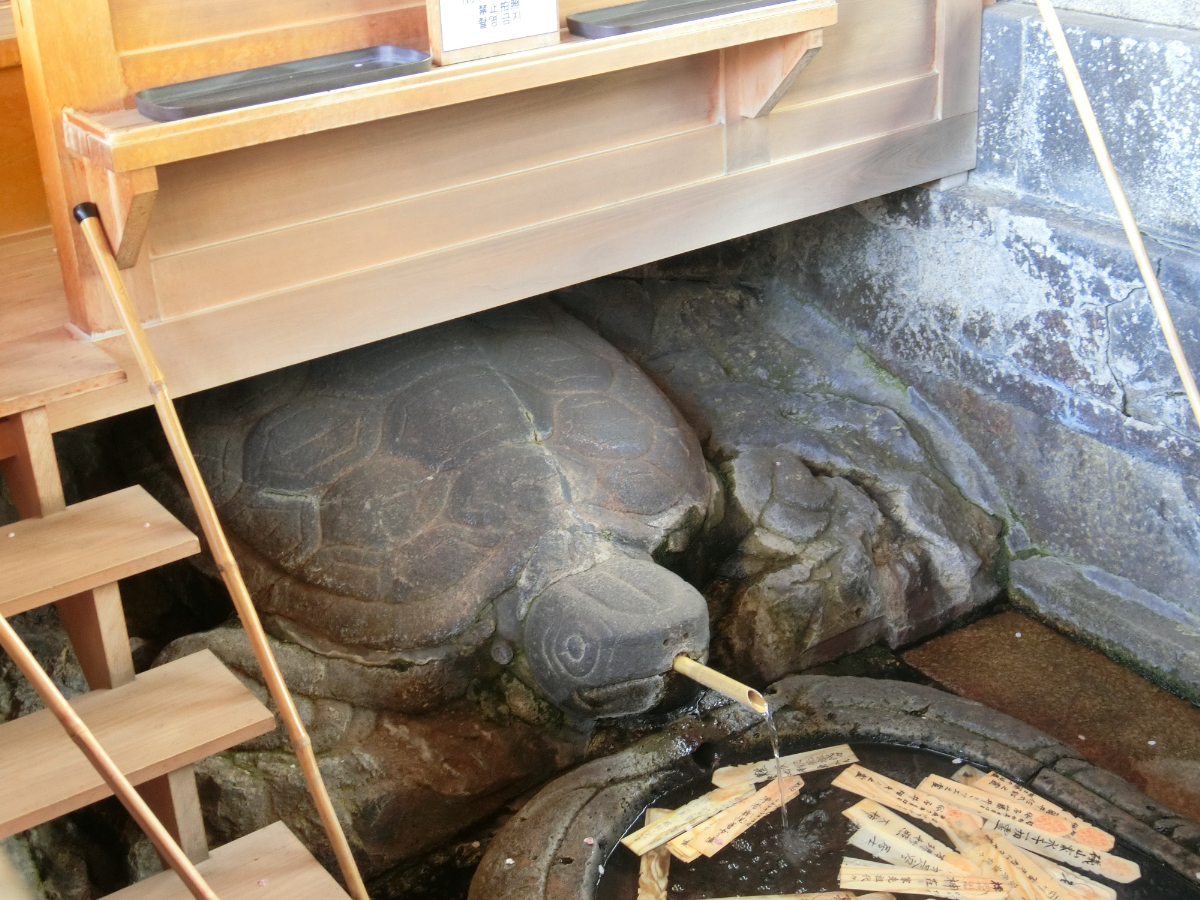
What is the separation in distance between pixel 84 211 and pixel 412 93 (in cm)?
70

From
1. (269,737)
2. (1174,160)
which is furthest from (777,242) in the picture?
(269,737)

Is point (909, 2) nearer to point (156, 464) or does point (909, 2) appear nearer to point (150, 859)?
point (156, 464)

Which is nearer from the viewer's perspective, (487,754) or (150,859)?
(150,859)

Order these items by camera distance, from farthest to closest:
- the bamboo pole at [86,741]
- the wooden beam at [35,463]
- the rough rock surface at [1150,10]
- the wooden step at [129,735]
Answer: the rough rock surface at [1150,10] → the wooden beam at [35,463] → the wooden step at [129,735] → the bamboo pole at [86,741]

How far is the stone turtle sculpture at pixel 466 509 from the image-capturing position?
9.55ft

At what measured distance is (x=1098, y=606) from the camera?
3.73 metres

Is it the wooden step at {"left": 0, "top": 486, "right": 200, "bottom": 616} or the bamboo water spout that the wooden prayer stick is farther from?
the wooden step at {"left": 0, "top": 486, "right": 200, "bottom": 616}

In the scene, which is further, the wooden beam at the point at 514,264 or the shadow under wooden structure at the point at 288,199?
the wooden beam at the point at 514,264

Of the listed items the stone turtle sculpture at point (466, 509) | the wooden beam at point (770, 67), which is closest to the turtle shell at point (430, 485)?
the stone turtle sculpture at point (466, 509)

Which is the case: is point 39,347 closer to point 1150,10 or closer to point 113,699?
point 113,699

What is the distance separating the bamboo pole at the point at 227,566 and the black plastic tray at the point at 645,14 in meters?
1.22

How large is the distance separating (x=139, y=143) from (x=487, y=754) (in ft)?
5.80

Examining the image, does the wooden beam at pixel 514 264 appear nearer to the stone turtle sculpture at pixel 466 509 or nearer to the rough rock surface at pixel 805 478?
the stone turtle sculpture at pixel 466 509

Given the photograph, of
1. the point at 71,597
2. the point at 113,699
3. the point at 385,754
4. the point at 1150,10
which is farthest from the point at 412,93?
the point at 1150,10
